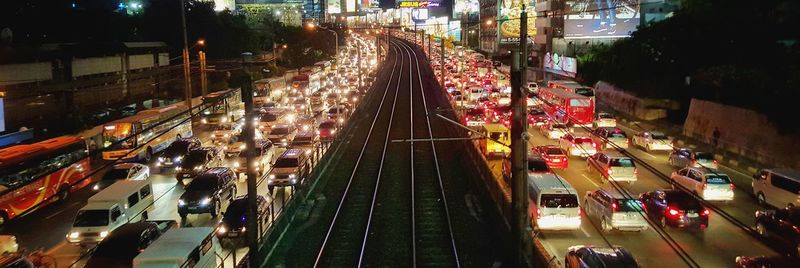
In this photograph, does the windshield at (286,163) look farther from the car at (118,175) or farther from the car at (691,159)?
the car at (691,159)

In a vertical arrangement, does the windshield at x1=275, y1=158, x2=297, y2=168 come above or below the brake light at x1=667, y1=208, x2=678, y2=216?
above

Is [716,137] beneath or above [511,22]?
beneath

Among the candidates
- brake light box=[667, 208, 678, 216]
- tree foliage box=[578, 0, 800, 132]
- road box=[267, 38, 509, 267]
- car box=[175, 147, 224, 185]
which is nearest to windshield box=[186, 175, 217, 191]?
road box=[267, 38, 509, 267]

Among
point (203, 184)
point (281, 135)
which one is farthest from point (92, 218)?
point (281, 135)

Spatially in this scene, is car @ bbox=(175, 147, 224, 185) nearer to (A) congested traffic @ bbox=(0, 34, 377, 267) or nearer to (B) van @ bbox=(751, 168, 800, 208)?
(A) congested traffic @ bbox=(0, 34, 377, 267)

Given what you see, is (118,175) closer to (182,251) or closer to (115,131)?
(115,131)
